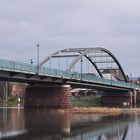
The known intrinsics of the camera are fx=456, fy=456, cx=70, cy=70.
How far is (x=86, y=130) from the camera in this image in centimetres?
4719

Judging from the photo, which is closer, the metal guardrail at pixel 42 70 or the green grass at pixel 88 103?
the metal guardrail at pixel 42 70

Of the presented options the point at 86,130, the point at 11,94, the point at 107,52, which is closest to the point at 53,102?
the point at 107,52

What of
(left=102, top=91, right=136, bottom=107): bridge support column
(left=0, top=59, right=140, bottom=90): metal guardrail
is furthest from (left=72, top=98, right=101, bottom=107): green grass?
(left=0, top=59, right=140, bottom=90): metal guardrail

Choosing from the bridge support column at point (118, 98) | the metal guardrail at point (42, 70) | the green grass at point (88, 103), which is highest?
the metal guardrail at point (42, 70)

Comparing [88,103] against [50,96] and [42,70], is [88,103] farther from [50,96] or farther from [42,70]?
[42,70]

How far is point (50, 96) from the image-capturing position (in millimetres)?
92500

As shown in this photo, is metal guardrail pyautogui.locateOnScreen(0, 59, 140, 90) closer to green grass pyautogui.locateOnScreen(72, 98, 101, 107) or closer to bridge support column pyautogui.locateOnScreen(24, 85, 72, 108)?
bridge support column pyautogui.locateOnScreen(24, 85, 72, 108)

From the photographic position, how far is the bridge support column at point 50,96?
91875 millimetres

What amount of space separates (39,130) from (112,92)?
312 ft

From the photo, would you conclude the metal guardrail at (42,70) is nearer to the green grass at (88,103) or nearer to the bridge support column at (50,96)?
the bridge support column at (50,96)

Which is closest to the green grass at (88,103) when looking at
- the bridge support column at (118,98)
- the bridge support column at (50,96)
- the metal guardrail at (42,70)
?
the bridge support column at (118,98)

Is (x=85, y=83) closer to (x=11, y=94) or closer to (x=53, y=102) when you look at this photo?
(x=53, y=102)

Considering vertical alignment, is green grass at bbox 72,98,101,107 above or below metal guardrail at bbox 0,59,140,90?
below

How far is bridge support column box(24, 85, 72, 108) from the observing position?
301 ft
